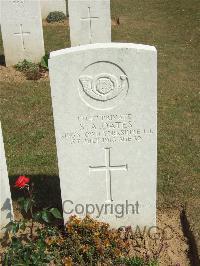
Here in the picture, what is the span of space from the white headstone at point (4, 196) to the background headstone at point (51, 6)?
35.3 feet

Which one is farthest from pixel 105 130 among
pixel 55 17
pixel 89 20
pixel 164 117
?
pixel 55 17

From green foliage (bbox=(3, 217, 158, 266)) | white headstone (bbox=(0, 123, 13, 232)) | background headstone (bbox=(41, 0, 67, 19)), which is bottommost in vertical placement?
green foliage (bbox=(3, 217, 158, 266))

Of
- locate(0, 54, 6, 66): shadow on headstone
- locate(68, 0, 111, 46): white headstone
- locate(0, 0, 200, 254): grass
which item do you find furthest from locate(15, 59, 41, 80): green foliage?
locate(68, 0, 111, 46): white headstone

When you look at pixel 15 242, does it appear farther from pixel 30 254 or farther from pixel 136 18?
pixel 136 18

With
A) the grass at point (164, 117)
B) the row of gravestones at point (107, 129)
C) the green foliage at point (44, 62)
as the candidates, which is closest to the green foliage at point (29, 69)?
the green foliage at point (44, 62)

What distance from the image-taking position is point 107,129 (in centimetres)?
413

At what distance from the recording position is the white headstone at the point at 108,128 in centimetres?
382

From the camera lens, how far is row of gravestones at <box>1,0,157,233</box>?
383 centimetres

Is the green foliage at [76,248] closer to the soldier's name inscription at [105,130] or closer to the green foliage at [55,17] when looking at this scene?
the soldier's name inscription at [105,130]

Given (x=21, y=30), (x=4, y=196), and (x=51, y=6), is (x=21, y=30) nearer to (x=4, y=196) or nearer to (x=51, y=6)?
(x=51, y=6)

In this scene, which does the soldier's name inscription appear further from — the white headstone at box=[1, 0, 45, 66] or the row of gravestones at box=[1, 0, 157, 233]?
the white headstone at box=[1, 0, 45, 66]

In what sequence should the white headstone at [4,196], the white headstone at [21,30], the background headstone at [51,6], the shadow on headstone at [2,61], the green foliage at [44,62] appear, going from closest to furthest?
1. the white headstone at [4,196]
2. the white headstone at [21,30]
3. the green foliage at [44,62]
4. the shadow on headstone at [2,61]
5. the background headstone at [51,6]

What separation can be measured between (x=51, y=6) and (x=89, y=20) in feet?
16.2

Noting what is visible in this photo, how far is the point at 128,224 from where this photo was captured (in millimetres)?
4629
